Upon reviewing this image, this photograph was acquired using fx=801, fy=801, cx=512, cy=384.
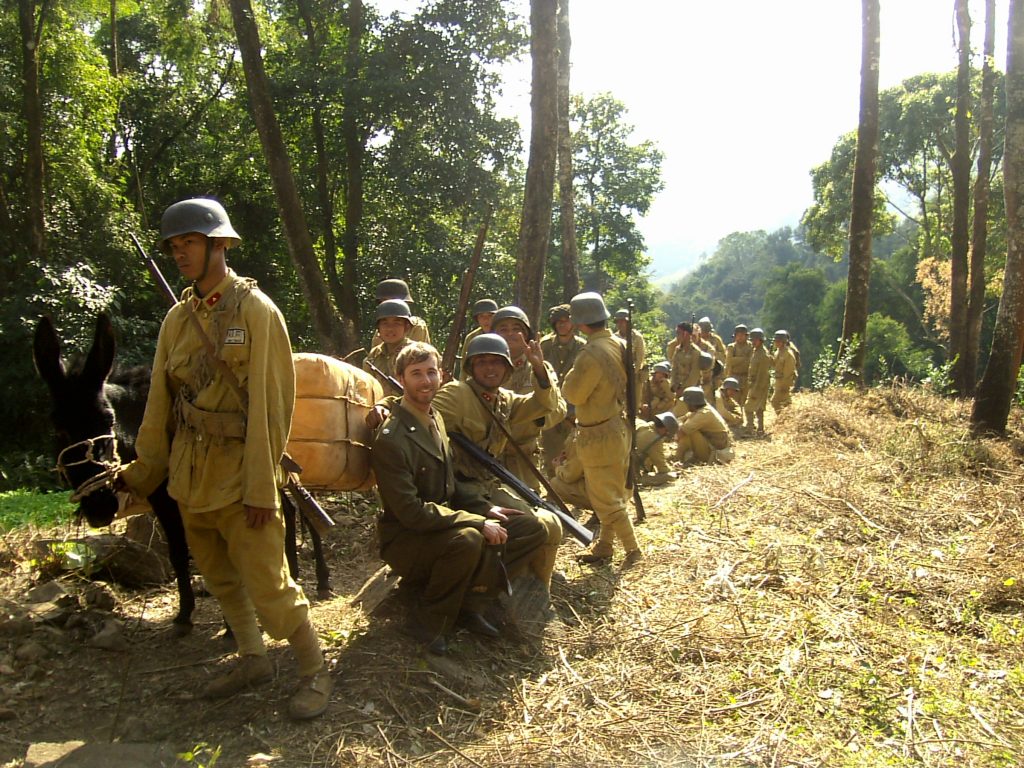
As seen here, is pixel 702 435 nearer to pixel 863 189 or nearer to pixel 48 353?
pixel 863 189

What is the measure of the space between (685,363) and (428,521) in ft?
36.9

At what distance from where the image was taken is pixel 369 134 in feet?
52.5

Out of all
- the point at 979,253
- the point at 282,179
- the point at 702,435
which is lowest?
the point at 702,435

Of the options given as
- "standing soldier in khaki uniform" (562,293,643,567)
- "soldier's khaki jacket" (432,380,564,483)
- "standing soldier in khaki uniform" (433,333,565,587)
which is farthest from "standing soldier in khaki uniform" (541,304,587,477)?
"standing soldier in khaki uniform" (433,333,565,587)

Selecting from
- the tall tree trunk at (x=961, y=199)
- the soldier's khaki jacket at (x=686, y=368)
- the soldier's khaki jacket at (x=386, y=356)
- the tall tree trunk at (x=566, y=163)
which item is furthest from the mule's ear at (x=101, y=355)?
the tall tree trunk at (x=961, y=199)

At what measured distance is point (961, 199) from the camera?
17.8 metres

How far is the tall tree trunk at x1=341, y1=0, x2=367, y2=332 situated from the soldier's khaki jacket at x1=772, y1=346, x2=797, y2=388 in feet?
27.2

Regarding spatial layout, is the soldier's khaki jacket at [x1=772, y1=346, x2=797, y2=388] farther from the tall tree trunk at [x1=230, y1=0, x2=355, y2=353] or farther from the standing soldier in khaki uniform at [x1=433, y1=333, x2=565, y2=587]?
the standing soldier in khaki uniform at [x1=433, y1=333, x2=565, y2=587]

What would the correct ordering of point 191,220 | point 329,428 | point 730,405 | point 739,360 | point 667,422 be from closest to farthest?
point 191,220 < point 329,428 < point 667,422 < point 730,405 < point 739,360

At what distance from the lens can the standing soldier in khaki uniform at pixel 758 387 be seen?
49.2ft

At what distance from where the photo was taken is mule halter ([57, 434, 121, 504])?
4023mm

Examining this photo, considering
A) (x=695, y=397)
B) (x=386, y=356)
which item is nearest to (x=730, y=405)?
(x=695, y=397)

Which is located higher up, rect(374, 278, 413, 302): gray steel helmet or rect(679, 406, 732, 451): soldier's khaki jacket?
rect(374, 278, 413, 302): gray steel helmet

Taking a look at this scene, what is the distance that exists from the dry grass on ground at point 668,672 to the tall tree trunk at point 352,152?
978 cm
